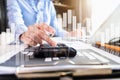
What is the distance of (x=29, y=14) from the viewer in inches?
21.6

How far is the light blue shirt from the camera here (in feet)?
1.74

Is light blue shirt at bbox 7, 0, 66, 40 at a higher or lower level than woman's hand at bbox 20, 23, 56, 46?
higher

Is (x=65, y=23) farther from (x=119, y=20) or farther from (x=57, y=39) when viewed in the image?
(x=119, y=20)

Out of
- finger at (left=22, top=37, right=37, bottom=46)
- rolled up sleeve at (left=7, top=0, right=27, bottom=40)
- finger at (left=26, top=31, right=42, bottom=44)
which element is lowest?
finger at (left=22, top=37, right=37, bottom=46)

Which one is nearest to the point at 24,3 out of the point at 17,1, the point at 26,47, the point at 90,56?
the point at 17,1

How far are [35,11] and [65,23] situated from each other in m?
0.09

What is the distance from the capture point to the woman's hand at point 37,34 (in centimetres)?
51

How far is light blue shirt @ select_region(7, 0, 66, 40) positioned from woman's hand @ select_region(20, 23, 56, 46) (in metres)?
0.01

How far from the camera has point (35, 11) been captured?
0.55 m

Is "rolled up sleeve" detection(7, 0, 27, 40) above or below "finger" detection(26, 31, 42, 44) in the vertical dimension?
above

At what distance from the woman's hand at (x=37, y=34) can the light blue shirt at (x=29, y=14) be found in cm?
1

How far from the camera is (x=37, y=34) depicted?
1.69 feet

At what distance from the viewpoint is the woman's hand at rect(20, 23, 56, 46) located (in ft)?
1.68

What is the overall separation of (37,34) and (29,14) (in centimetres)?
7
